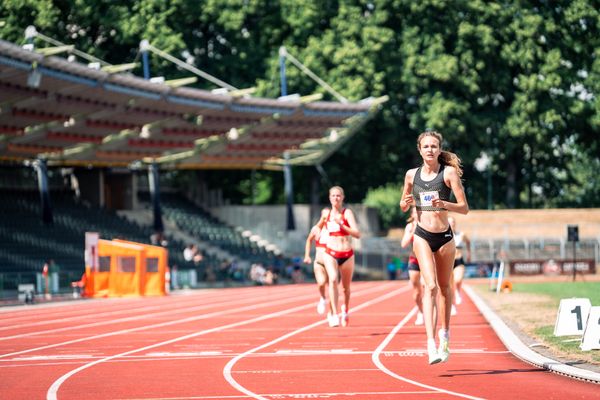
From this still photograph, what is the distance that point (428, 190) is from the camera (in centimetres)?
1273

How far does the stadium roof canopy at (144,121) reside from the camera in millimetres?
46156

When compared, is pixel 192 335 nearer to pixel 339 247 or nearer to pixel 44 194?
pixel 339 247

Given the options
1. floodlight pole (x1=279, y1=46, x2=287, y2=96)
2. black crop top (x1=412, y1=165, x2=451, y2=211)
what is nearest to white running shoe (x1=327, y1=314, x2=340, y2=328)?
black crop top (x1=412, y1=165, x2=451, y2=211)

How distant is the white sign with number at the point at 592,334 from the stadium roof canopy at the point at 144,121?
2920cm

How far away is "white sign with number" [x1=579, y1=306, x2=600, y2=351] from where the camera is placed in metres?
13.6

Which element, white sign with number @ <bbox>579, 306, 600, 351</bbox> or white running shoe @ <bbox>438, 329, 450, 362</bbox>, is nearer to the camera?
white running shoe @ <bbox>438, 329, 450, 362</bbox>

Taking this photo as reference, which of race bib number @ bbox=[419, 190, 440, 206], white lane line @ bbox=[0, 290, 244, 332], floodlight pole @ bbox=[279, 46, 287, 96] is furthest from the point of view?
floodlight pole @ bbox=[279, 46, 287, 96]

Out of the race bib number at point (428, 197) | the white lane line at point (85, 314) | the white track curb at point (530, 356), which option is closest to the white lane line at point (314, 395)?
the white track curb at point (530, 356)

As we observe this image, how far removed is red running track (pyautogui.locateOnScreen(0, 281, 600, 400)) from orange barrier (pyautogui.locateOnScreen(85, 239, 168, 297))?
16446mm

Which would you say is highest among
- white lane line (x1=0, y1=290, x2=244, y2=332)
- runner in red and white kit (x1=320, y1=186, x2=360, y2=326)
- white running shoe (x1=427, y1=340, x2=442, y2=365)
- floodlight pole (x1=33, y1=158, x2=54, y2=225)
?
floodlight pole (x1=33, y1=158, x2=54, y2=225)

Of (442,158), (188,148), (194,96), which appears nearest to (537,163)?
(188,148)

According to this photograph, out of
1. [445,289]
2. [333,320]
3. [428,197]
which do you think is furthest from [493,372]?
[333,320]

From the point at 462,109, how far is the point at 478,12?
5.47 m

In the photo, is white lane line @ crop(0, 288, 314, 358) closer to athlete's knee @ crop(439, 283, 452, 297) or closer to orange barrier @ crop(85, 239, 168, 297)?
athlete's knee @ crop(439, 283, 452, 297)
